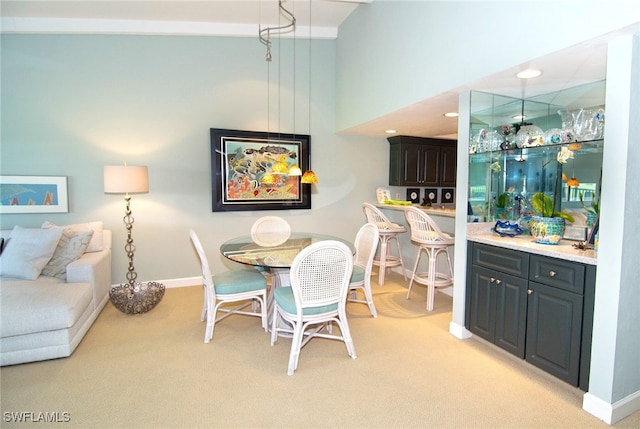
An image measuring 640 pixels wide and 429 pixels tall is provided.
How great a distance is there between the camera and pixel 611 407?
2010mm

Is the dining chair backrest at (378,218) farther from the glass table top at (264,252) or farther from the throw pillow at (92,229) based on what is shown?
the throw pillow at (92,229)

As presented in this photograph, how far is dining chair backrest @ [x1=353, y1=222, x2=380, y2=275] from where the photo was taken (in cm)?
334

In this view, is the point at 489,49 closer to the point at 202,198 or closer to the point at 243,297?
the point at 243,297

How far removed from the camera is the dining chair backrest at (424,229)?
367cm

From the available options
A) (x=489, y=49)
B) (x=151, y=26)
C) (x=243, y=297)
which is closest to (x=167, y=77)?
(x=151, y=26)

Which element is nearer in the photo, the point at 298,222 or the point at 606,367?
the point at 606,367

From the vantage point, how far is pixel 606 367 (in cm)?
203

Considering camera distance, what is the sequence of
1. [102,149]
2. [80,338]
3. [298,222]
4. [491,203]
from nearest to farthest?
[80,338], [491,203], [102,149], [298,222]

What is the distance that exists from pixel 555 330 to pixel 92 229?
4345mm

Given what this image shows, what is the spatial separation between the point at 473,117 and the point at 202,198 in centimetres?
328

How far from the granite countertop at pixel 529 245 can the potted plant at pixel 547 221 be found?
62 mm

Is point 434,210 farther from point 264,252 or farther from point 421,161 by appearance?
point 264,252

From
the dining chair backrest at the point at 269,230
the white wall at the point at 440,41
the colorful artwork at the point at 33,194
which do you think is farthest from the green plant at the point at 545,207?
the colorful artwork at the point at 33,194

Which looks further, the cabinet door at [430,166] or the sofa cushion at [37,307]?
the cabinet door at [430,166]
